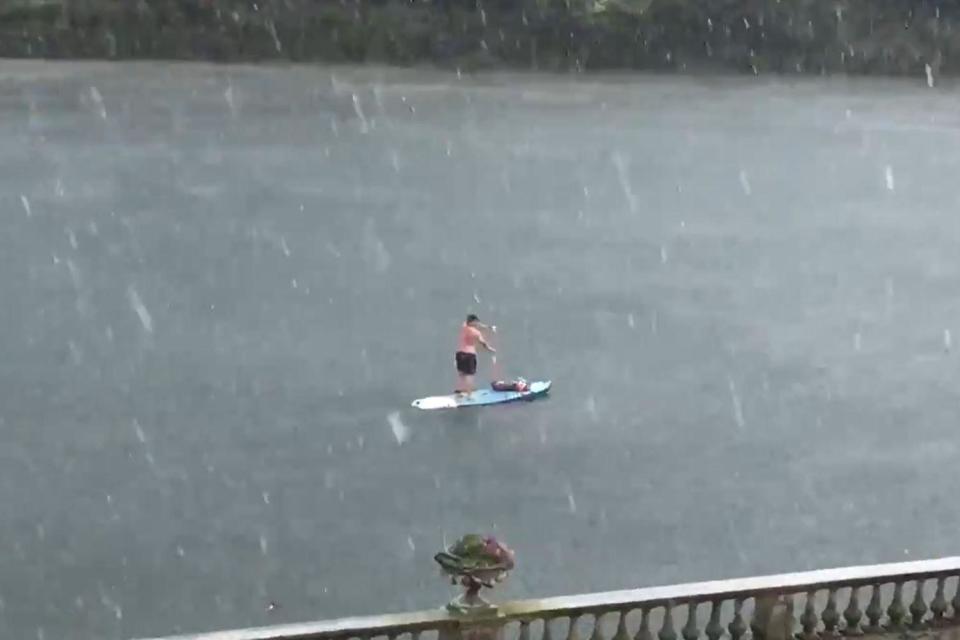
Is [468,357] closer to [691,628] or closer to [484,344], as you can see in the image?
[484,344]

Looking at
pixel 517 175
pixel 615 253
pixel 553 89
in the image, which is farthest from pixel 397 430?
pixel 553 89

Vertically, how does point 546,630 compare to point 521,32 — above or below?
above

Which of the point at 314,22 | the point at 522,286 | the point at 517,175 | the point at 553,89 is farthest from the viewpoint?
the point at 314,22

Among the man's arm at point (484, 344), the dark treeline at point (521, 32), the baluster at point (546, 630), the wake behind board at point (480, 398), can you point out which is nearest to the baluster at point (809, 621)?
the baluster at point (546, 630)

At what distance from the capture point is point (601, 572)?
12250 mm

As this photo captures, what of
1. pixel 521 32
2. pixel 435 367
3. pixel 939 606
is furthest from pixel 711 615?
pixel 521 32

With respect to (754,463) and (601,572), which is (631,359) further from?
(601,572)

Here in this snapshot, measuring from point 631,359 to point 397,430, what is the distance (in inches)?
155

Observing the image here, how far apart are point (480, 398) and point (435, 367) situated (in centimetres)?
140

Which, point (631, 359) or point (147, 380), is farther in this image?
point (631, 359)

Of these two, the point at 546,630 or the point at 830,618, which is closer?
the point at 546,630

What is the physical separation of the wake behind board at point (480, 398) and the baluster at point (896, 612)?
24.8 feet

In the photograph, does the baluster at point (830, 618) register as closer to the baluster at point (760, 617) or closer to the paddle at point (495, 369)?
the baluster at point (760, 617)

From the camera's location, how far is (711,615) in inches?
360
